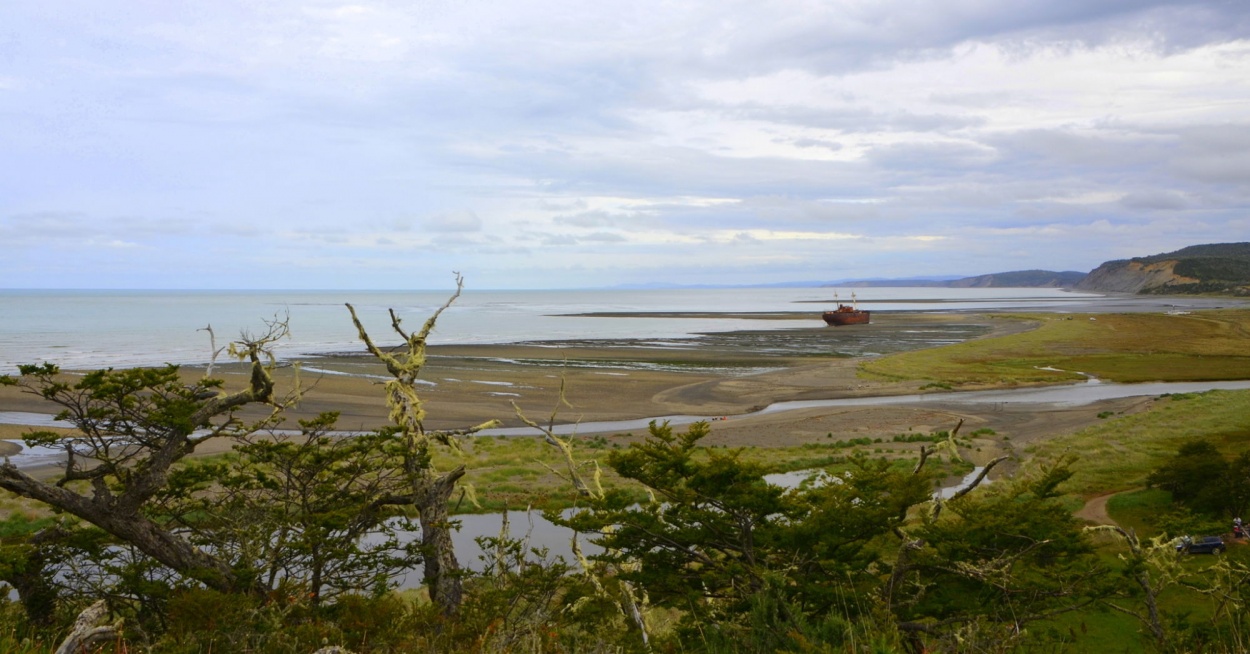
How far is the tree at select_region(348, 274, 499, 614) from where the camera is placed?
1053cm

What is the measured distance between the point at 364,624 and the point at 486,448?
86.3 feet

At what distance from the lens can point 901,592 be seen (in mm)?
10086

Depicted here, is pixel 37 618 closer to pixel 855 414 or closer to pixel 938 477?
pixel 938 477

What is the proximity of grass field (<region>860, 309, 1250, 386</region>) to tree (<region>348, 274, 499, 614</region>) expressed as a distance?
5061 cm

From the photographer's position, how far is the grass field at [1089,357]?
5891 cm

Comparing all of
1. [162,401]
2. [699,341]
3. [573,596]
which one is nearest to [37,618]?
[162,401]

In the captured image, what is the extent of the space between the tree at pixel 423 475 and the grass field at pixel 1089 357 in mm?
50614

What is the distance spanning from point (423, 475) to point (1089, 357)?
74207 millimetres

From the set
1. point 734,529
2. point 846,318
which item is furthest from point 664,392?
point 846,318

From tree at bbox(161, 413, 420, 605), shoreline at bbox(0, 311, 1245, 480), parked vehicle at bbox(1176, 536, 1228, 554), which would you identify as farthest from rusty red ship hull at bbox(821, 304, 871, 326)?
tree at bbox(161, 413, 420, 605)

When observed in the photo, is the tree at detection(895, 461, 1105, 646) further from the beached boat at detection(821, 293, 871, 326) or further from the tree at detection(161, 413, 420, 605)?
the beached boat at detection(821, 293, 871, 326)

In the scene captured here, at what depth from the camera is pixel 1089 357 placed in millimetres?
70562

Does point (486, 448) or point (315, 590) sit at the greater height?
point (315, 590)

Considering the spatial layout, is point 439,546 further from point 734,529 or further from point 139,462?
point 734,529
